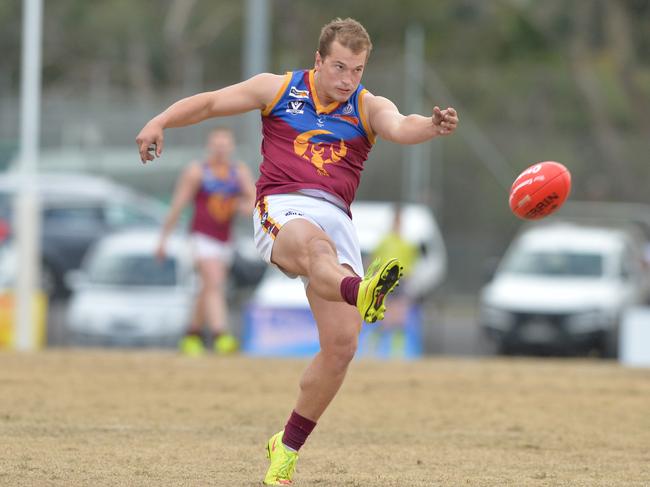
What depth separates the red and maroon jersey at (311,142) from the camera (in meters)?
7.17

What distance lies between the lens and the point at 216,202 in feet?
46.6

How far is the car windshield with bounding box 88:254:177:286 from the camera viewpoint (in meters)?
18.8

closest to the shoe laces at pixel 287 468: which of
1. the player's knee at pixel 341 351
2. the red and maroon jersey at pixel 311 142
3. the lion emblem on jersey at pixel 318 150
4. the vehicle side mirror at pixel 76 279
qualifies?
the player's knee at pixel 341 351

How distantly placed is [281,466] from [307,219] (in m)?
1.27

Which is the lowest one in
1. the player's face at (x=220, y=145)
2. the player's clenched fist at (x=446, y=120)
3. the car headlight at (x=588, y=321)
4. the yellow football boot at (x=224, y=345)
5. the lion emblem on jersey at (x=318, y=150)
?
the yellow football boot at (x=224, y=345)

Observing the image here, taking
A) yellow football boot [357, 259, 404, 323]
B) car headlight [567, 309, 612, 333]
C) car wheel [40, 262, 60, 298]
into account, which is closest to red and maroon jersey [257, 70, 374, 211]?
yellow football boot [357, 259, 404, 323]

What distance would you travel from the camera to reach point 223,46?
47.8 m

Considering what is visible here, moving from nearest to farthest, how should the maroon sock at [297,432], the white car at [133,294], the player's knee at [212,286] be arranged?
the maroon sock at [297,432] → the player's knee at [212,286] → the white car at [133,294]

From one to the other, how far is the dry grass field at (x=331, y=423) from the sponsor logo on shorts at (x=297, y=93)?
203cm

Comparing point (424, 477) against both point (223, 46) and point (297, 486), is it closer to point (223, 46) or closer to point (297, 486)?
point (297, 486)

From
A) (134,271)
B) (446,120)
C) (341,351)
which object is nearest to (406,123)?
(446,120)

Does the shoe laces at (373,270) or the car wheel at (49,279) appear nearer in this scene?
the shoe laces at (373,270)

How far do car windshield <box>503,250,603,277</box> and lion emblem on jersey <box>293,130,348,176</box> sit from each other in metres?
12.2

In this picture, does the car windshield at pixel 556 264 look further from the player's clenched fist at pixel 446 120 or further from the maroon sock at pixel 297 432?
the player's clenched fist at pixel 446 120
